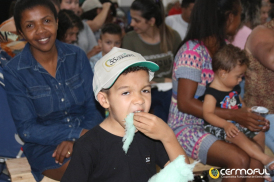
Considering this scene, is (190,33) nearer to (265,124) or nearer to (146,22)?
(265,124)

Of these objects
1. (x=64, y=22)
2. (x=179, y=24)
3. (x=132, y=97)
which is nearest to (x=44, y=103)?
(x=132, y=97)

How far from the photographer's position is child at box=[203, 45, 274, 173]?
2362mm

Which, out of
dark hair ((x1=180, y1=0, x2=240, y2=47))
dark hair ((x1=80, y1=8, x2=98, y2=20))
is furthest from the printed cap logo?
dark hair ((x1=80, y1=8, x2=98, y2=20))

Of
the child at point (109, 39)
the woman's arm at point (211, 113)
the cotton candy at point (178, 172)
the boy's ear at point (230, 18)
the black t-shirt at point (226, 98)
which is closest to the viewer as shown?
the cotton candy at point (178, 172)

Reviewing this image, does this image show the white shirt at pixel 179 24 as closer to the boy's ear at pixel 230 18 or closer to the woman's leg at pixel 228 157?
the boy's ear at pixel 230 18

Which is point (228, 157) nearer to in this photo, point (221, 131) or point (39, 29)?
point (221, 131)

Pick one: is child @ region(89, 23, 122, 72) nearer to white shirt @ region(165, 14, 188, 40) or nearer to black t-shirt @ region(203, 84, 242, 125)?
white shirt @ region(165, 14, 188, 40)

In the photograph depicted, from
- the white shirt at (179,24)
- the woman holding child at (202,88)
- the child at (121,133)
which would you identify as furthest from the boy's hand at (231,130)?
the white shirt at (179,24)

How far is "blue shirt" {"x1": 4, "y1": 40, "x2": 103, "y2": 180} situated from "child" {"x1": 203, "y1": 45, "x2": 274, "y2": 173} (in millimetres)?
968

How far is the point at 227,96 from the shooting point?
8.38ft

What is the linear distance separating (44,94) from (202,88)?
1.35m

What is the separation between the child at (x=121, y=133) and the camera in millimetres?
1472

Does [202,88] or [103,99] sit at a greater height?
[103,99]

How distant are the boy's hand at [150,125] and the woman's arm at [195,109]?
1.00 meters
